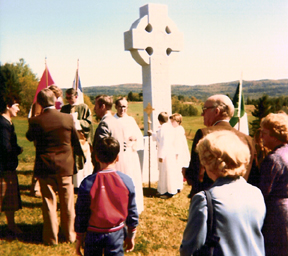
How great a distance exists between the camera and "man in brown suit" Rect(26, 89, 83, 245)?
3.83 meters

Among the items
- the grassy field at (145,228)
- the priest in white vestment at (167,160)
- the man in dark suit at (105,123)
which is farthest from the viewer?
the priest in white vestment at (167,160)

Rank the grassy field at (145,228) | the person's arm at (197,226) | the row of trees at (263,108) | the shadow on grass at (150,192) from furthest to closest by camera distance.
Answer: the row of trees at (263,108) < the shadow on grass at (150,192) < the grassy field at (145,228) < the person's arm at (197,226)

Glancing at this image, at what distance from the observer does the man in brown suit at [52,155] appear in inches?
151

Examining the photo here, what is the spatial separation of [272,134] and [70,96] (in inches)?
142

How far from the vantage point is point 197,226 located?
1630 millimetres

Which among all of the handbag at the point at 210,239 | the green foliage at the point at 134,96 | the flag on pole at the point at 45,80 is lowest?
the handbag at the point at 210,239

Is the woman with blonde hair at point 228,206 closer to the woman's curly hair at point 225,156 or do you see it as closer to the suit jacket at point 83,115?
the woman's curly hair at point 225,156

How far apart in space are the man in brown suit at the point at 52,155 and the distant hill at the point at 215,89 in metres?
9.98

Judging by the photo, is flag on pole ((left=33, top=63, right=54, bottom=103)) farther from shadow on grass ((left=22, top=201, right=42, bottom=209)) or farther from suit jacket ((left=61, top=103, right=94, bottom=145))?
shadow on grass ((left=22, top=201, right=42, bottom=209))

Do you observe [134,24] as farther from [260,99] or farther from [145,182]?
[260,99]

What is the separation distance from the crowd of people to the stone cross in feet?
5.81

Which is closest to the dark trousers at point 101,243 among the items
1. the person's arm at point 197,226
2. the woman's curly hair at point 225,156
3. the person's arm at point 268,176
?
the person's arm at point 197,226

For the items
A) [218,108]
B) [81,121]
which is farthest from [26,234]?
[218,108]

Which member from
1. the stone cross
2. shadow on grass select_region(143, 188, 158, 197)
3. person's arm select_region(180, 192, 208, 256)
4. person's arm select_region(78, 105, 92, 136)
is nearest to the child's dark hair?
person's arm select_region(180, 192, 208, 256)
